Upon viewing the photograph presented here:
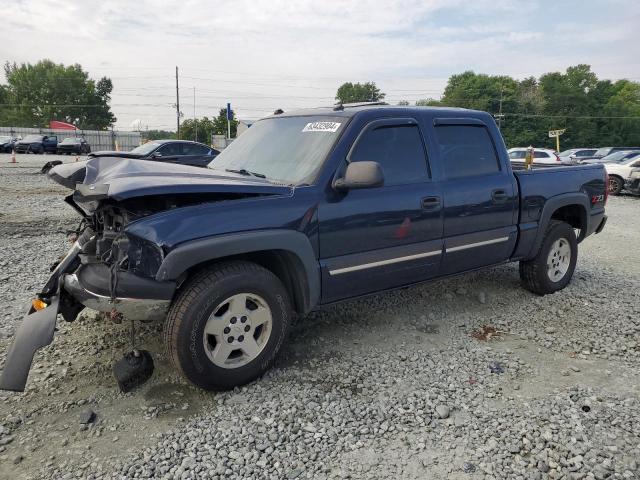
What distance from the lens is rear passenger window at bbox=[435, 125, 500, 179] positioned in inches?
165

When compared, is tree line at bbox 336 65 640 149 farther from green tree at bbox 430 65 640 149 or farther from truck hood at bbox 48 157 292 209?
truck hood at bbox 48 157 292 209

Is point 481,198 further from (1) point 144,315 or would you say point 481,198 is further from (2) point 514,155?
(2) point 514,155

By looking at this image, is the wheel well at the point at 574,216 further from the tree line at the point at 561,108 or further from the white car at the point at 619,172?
the tree line at the point at 561,108

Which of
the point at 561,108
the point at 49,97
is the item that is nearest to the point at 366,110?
the point at 561,108

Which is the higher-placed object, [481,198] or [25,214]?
[481,198]

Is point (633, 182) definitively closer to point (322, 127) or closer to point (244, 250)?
point (322, 127)

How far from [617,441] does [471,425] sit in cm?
80

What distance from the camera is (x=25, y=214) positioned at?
9.41 m

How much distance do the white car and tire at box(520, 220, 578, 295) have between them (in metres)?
14.3

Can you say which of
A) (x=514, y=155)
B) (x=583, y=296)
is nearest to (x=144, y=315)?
(x=583, y=296)

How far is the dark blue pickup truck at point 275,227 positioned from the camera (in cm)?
291

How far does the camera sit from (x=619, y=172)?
682 inches

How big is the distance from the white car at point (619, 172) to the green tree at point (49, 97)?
86510mm

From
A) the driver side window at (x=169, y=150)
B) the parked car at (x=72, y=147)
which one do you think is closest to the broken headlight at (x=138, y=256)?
the driver side window at (x=169, y=150)
